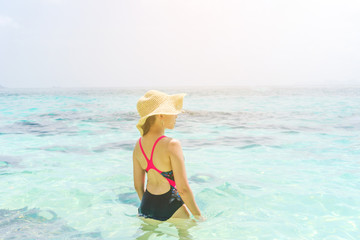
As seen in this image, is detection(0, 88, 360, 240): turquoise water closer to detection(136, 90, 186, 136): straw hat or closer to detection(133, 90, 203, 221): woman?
detection(133, 90, 203, 221): woman

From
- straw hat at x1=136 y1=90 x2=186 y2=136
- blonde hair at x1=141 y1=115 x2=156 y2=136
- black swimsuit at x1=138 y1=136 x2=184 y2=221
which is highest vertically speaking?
straw hat at x1=136 y1=90 x2=186 y2=136

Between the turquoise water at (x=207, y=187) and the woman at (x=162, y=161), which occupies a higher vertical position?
the woman at (x=162, y=161)

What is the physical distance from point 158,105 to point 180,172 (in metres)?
0.69

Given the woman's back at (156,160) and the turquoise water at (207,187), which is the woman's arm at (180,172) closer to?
the woman's back at (156,160)

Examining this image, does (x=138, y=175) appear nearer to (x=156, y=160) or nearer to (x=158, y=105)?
(x=156, y=160)

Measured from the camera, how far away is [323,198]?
16.2ft

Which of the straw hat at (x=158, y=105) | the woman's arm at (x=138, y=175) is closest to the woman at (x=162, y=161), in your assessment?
the straw hat at (x=158, y=105)

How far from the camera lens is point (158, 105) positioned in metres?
2.94

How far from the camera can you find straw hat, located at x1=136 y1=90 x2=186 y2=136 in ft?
9.37

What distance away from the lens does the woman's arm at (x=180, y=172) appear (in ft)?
9.29

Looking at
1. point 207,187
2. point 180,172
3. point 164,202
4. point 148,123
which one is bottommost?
point 207,187

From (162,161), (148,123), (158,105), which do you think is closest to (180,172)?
(162,161)

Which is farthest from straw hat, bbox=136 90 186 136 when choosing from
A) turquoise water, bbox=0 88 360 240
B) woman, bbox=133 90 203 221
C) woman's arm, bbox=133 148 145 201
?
turquoise water, bbox=0 88 360 240

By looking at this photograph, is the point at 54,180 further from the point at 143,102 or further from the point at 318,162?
the point at 318,162
